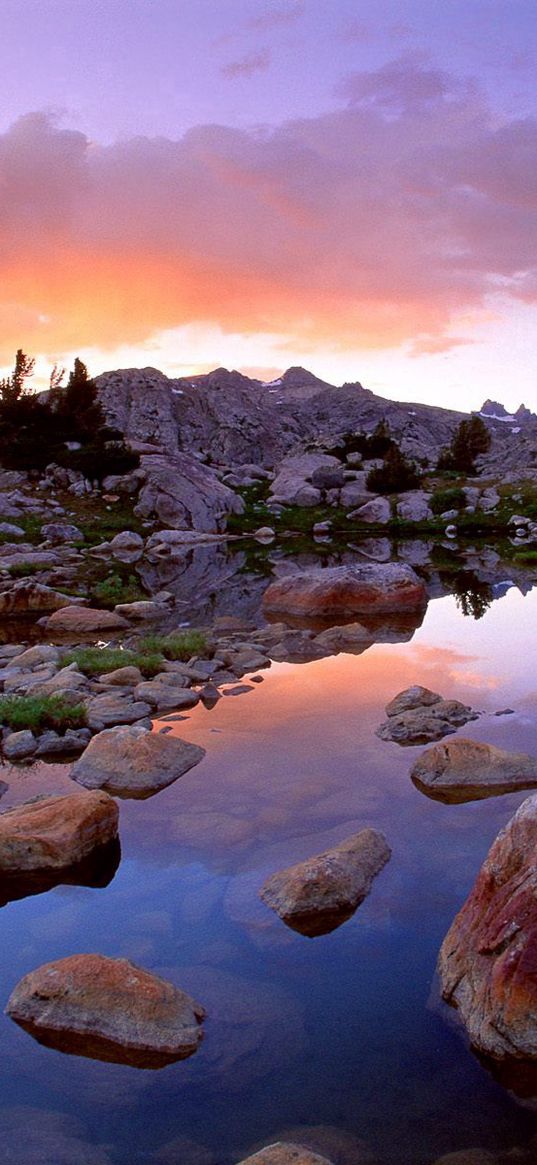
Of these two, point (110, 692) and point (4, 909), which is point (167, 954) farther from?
point (110, 692)

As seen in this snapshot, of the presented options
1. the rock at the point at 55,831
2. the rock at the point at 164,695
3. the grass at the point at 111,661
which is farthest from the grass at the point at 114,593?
the rock at the point at 55,831

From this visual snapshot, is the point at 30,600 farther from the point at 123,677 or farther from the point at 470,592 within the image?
the point at 470,592

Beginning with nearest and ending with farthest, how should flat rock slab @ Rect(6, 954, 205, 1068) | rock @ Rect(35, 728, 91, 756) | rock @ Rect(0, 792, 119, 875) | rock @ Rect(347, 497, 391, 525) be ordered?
1. flat rock slab @ Rect(6, 954, 205, 1068)
2. rock @ Rect(0, 792, 119, 875)
3. rock @ Rect(35, 728, 91, 756)
4. rock @ Rect(347, 497, 391, 525)

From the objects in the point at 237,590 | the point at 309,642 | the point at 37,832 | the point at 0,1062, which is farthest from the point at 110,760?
the point at 237,590

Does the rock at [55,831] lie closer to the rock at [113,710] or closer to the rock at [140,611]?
the rock at [113,710]

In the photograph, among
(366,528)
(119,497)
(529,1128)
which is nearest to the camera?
(529,1128)

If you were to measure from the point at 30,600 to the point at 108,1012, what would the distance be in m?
23.9

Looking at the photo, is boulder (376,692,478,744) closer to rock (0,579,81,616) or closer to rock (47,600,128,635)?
rock (47,600,128,635)

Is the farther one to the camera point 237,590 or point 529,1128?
point 237,590

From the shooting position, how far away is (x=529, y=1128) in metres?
5.66

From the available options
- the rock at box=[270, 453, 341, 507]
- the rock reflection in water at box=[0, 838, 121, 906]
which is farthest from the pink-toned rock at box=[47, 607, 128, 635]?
the rock at box=[270, 453, 341, 507]

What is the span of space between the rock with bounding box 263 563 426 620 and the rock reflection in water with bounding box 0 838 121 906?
1785cm

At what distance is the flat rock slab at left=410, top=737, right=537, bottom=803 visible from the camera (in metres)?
11.6

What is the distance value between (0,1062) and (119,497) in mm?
54552
